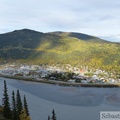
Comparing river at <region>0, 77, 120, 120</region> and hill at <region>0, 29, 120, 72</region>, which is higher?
hill at <region>0, 29, 120, 72</region>

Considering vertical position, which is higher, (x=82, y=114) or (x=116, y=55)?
(x=116, y=55)

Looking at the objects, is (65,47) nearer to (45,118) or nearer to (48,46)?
(48,46)

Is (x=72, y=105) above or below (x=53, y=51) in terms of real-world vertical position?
below

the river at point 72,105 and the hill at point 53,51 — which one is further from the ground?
the hill at point 53,51

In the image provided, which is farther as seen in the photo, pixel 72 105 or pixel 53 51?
pixel 53 51

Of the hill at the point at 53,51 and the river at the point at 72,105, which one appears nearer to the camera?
the river at the point at 72,105

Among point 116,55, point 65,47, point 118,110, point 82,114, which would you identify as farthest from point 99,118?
point 65,47

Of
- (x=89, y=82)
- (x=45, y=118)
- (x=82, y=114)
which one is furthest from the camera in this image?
(x=89, y=82)

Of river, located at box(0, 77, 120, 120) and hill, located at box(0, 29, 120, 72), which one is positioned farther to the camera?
hill, located at box(0, 29, 120, 72)
